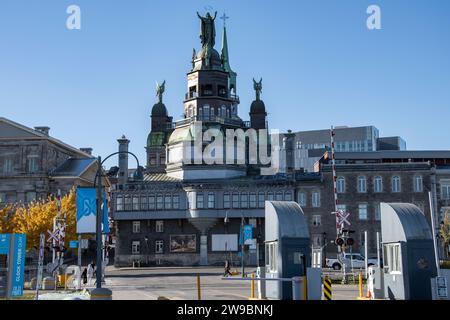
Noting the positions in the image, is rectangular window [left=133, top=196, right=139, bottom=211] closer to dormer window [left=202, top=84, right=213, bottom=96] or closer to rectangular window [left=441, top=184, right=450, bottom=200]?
dormer window [left=202, top=84, right=213, bottom=96]

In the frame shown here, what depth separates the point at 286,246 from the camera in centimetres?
2762

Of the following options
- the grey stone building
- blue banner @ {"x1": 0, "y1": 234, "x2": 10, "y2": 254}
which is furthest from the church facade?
blue banner @ {"x1": 0, "y1": 234, "x2": 10, "y2": 254}

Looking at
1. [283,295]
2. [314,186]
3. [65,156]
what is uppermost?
[65,156]

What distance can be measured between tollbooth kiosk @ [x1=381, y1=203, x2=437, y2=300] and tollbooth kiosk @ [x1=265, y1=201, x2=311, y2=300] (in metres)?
3.53

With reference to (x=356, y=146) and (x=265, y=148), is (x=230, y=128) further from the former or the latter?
(x=356, y=146)

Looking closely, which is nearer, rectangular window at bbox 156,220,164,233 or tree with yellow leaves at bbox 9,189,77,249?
tree with yellow leaves at bbox 9,189,77,249

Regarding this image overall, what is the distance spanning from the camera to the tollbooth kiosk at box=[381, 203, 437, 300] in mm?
25797

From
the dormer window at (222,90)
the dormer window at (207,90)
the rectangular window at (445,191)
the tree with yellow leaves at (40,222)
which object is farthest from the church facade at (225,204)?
the dormer window at (222,90)

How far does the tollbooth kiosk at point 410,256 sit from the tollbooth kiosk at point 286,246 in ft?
11.6

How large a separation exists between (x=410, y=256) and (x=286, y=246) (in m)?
4.91

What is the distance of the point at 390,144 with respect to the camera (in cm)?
16950
